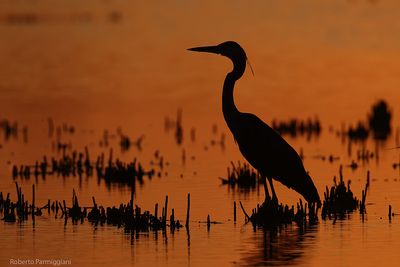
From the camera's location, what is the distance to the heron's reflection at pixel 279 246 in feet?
49.3

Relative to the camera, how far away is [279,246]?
1606 cm

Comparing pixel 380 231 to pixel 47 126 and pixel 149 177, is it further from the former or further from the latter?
pixel 47 126

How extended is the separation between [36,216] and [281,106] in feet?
78.1

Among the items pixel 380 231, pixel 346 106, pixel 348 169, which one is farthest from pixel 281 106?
pixel 380 231

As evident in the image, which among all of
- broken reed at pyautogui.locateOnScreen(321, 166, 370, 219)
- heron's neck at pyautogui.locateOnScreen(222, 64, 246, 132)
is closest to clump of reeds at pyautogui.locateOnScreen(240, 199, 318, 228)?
broken reed at pyautogui.locateOnScreen(321, 166, 370, 219)

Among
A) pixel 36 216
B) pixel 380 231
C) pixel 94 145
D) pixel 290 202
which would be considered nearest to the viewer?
pixel 380 231

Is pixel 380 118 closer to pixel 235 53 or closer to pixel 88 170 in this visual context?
pixel 88 170

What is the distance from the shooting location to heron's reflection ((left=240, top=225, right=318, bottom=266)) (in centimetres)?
1502

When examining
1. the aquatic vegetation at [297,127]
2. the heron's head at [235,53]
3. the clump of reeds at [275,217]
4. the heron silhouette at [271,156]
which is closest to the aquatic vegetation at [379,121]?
the aquatic vegetation at [297,127]

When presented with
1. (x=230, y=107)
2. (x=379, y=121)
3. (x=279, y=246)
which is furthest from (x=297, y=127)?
(x=279, y=246)

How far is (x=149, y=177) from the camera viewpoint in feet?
80.5

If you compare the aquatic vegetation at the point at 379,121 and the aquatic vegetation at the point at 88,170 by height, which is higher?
the aquatic vegetation at the point at 379,121

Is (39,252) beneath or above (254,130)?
beneath

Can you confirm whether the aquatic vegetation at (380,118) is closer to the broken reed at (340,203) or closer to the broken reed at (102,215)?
the broken reed at (340,203)
